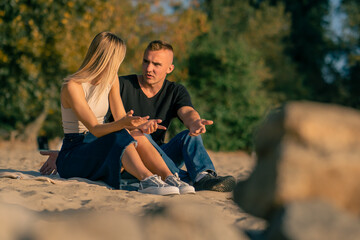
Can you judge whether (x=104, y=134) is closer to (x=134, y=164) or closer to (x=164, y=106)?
(x=134, y=164)

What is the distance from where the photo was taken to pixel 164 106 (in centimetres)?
474

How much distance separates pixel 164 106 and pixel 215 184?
43.4 inches

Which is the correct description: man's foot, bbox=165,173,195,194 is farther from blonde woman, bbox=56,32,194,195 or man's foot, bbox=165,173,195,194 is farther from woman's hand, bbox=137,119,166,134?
woman's hand, bbox=137,119,166,134

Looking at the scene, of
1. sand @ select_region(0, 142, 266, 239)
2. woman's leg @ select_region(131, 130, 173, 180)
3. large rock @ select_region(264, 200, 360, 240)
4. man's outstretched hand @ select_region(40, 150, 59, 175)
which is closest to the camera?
large rock @ select_region(264, 200, 360, 240)

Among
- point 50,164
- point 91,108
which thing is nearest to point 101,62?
point 91,108

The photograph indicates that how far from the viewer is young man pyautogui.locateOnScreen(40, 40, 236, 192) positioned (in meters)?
4.29

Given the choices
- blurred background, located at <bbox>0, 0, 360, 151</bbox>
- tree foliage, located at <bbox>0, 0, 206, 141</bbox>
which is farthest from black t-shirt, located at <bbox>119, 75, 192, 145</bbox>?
tree foliage, located at <bbox>0, 0, 206, 141</bbox>

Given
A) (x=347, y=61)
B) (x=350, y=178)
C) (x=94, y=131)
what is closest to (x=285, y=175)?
(x=350, y=178)

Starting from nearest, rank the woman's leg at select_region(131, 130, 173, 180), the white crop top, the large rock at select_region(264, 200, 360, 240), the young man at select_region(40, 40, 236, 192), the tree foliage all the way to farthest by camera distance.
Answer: the large rock at select_region(264, 200, 360, 240) → the woman's leg at select_region(131, 130, 173, 180) → the white crop top → the young man at select_region(40, 40, 236, 192) → the tree foliage

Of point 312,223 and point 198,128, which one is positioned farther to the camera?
point 198,128

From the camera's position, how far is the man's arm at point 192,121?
4.15m

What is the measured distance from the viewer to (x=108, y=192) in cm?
360

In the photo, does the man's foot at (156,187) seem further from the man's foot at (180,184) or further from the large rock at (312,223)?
the large rock at (312,223)

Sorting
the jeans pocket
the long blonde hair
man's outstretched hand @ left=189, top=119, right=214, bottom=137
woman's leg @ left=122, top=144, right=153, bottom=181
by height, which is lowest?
woman's leg @ left=122, top=144, right=153, bottom=181
